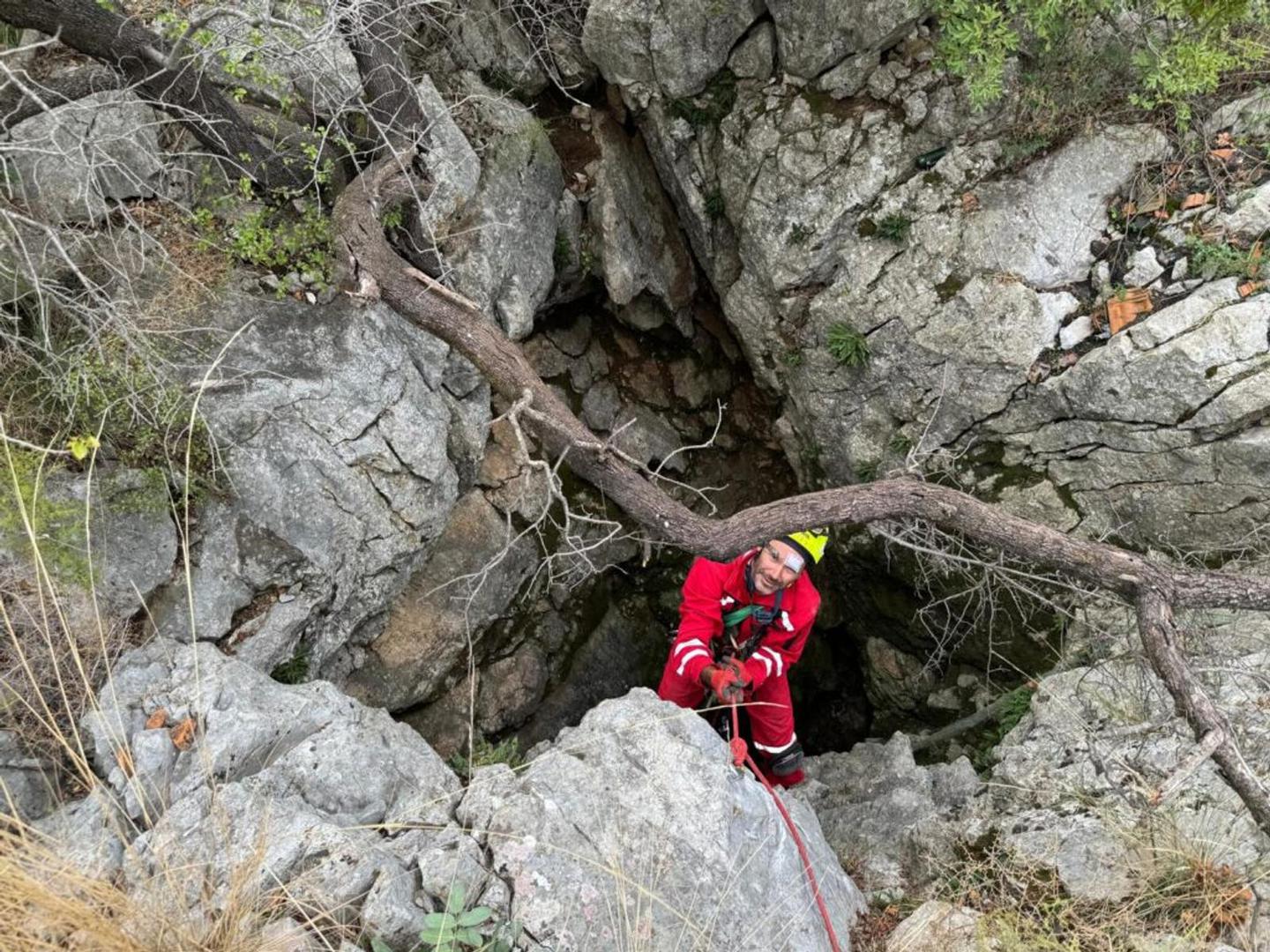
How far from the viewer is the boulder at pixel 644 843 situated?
325cm

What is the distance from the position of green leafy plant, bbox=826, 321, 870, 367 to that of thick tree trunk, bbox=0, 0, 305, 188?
13.0ft

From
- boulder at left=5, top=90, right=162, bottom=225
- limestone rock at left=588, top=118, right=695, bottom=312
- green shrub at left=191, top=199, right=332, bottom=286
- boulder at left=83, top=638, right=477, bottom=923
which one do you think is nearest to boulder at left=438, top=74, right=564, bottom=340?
limestone rock at left=588, top=118, right=695, bottom=312

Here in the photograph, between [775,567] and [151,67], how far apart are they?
181 inches

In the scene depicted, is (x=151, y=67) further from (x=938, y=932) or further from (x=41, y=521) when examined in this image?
(x=938, y=932)

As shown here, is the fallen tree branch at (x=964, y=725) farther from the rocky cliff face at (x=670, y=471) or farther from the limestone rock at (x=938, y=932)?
the limestone rock at (x=938, y=932)

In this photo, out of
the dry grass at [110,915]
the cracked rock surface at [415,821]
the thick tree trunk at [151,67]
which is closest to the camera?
the dry grass at [110,915]

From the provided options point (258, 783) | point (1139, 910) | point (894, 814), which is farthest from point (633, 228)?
point (1139, 910)

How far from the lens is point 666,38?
232 inches

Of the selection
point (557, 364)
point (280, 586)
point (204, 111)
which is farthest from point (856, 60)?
point (280, 586)

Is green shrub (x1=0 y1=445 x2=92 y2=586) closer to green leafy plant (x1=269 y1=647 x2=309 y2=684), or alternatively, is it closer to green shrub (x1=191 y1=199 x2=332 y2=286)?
green leafy plant (x1=269 y1=647 x2=309 y2=684)

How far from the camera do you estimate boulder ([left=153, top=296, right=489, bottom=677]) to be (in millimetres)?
4508

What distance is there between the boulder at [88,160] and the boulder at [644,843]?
375 centimetres

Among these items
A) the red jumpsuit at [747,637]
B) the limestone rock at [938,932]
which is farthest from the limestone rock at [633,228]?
the limestone rock at [938,932]

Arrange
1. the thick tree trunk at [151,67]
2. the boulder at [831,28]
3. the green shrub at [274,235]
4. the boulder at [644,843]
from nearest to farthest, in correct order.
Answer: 1. the boulder at [644,843]
2. the thick tree trunk at [151,67]
3. the green shrub at [274,235]
4. the boulder at [831,28]
